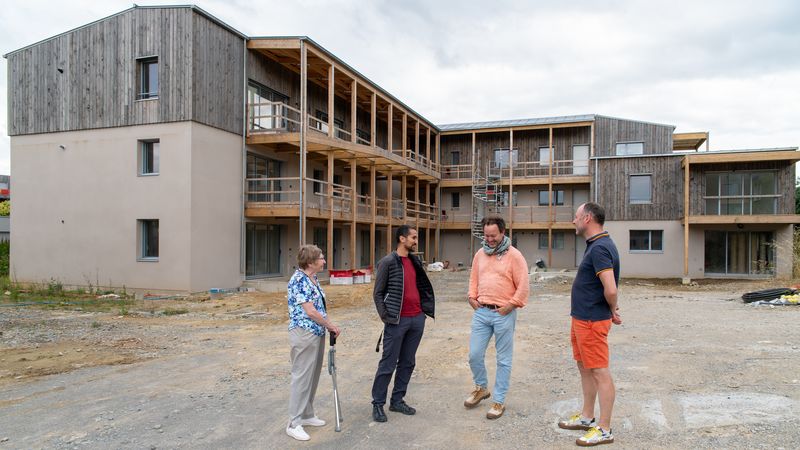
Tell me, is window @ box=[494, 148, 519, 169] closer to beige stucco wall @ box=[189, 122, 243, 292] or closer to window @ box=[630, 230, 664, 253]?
window @ box=[630, 230, 664, 253]

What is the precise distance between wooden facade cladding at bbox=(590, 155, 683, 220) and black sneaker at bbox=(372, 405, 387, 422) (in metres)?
22.1

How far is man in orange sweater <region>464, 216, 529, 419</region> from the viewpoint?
482 cm

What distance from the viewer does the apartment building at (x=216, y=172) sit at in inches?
620

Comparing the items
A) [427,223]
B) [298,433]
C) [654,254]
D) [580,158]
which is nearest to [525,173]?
[580,158]

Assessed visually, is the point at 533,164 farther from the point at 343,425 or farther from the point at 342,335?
the point at 343,425

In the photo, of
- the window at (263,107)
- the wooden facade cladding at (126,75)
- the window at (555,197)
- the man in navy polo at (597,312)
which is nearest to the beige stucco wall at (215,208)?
the wooden facade cladding at (126,75)

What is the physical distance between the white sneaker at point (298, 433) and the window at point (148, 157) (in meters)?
14.0

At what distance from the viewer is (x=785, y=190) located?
21.1 metres

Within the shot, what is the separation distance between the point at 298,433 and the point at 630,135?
27.5m

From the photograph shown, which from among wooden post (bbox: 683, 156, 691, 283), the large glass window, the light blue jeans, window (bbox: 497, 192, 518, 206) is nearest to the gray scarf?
the light blue jeans

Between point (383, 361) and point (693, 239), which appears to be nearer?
point (383, 361)

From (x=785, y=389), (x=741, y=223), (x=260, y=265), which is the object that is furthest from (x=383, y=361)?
(x=741, y=223)

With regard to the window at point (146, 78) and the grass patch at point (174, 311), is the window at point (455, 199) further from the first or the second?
the grass patch at point (174, 311)

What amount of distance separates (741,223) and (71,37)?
1005 inches
